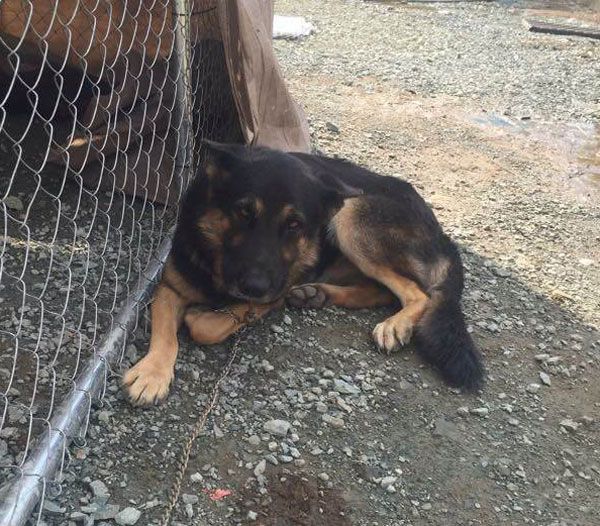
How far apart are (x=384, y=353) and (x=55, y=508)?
1.95 meters

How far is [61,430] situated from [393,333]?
192 centimetres

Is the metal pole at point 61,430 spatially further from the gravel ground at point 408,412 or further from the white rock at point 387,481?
the white rock at point 387,481

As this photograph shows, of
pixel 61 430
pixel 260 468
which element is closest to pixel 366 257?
pixel 260 468

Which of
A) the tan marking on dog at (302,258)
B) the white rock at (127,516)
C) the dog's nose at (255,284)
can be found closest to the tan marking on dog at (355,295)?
the tan marking on dog at (302,258)

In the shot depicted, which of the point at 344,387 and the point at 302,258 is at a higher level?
Answer: the point at 302,258

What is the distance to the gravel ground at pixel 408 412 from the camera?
9.30 feet

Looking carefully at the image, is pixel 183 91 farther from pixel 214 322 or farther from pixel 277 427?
pixel 277 427

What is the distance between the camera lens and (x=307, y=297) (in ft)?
13.5

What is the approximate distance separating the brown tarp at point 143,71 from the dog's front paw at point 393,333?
1689 mm

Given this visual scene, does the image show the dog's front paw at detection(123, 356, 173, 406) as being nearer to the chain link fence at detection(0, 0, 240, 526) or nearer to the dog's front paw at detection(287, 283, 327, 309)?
the chain link fence at detection(0, 0, 240, 526)

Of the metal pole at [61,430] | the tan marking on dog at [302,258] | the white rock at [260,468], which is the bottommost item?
the white rock at [260,468]

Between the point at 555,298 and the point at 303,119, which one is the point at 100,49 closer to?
the point at 303,119

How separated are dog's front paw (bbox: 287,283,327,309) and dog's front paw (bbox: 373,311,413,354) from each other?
1.35 ft

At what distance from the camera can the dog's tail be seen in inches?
144
